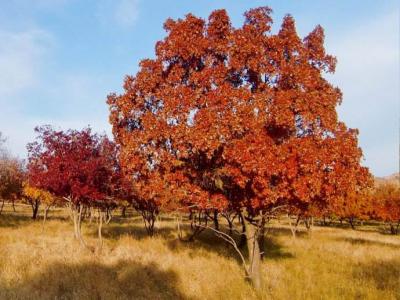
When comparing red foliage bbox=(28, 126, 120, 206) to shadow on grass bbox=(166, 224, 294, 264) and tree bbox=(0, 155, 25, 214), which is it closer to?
shadow on grass bbox=(166, 224, 294, 264)

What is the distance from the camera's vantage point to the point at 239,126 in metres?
11.4

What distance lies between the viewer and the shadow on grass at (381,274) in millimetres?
14236

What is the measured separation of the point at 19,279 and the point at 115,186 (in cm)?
1144

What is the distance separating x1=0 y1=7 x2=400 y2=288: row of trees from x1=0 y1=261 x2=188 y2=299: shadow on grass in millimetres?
3116

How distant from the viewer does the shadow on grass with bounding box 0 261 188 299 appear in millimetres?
11359

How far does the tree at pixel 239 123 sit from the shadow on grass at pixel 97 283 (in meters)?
3.27

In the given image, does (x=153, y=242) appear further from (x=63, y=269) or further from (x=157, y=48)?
(x=157, y=48)

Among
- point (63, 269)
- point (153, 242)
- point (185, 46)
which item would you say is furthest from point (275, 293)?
point (153, 242)

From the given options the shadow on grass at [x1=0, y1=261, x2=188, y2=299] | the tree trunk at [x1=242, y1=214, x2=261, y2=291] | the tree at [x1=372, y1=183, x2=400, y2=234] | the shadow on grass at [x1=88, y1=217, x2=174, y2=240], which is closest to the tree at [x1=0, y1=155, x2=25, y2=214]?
the shadow on grass at [x1=88, y1=217, x2=174, y2=240]

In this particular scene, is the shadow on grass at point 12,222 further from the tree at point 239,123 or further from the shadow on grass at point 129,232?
the tree at point 239,123

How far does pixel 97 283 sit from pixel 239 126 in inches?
286

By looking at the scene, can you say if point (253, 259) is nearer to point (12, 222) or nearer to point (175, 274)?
point (175, 274)

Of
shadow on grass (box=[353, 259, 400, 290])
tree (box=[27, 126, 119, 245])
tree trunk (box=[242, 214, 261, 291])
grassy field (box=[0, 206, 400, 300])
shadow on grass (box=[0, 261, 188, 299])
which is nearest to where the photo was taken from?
shadow on grass (box=[0, 261, 188, 299])

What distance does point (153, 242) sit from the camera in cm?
2295
